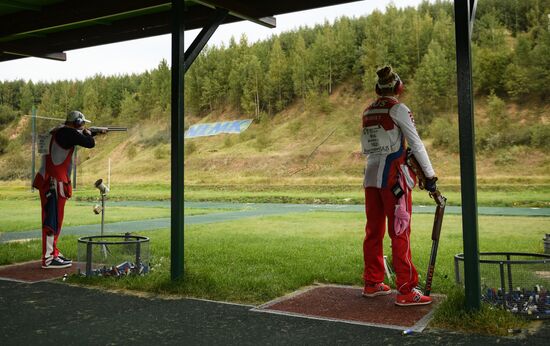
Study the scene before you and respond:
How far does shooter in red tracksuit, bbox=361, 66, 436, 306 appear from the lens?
3820 millimetres

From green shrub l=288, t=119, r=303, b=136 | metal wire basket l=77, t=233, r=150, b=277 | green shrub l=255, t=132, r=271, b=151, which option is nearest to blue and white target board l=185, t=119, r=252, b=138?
green shrub l=255, t=132, r=271, b=151

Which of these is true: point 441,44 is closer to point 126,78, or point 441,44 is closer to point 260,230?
point 126,78

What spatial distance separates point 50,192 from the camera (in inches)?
219

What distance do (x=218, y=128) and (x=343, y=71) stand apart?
1388 cm

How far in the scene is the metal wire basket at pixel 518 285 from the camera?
3494mm

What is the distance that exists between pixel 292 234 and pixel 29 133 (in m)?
46.8

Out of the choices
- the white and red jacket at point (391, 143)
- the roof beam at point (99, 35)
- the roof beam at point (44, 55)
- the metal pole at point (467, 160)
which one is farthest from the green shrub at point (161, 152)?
the metal pole at point (467, 160)

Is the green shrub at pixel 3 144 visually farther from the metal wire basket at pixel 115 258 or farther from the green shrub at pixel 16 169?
the metal wire basket at pixel 115 258

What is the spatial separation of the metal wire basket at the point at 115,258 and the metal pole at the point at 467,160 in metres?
3.00

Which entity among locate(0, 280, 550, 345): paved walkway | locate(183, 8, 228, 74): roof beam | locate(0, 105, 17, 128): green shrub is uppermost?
locate(0, 105, 17, 128): green shrub

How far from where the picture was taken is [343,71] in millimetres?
53219

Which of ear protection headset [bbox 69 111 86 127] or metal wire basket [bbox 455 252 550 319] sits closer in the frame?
metal wire basket [bbox 455 252 550 319]

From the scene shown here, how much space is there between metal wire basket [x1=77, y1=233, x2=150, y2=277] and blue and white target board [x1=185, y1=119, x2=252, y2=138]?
45352 millimetres

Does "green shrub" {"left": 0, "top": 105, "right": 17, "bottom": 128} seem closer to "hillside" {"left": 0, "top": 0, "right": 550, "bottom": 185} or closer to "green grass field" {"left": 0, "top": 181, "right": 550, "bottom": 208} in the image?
"hillside" {"left": 0, "top": 0, "right": 550, "bottom": 185}
